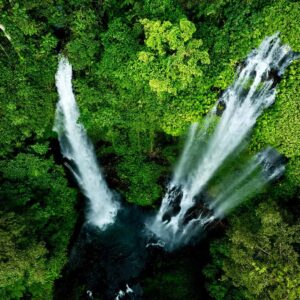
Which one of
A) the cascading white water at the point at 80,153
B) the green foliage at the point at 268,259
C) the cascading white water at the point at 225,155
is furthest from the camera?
the cascading white water at the point at 80,153

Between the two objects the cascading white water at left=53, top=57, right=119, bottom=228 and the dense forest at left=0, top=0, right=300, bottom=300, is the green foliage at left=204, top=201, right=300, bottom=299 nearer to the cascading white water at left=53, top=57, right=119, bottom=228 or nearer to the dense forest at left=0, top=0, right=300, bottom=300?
the dense forest at left=0, top=0, right=300, bottom=300

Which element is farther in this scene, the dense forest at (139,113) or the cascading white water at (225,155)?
the cascading white water at (225,155)

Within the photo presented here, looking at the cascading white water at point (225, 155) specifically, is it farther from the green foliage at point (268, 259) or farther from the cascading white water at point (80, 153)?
the cascading white water at point (80, 153)

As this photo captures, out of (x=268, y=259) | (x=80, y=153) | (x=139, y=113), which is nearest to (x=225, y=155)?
(x=139, y=113)

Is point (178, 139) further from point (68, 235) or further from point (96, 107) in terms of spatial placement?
point (68, 235)

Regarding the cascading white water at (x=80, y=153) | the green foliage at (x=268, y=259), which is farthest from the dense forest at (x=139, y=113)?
the cascading white water at (x=80, y=153)
